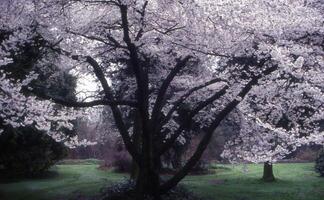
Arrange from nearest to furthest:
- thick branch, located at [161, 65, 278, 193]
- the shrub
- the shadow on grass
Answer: thick branch, located at [161, 65, 278, 193], the shrub, the shadow on grass

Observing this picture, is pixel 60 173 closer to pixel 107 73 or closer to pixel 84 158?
pixel 107 73

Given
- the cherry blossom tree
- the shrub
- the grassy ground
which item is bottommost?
the grassy ground

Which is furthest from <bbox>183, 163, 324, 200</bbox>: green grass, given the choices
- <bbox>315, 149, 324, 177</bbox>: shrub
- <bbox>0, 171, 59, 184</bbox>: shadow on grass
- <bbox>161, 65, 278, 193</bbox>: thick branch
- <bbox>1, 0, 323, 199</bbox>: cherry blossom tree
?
<bbox>0, 171, 59, 184</bbox>: shadow on grass

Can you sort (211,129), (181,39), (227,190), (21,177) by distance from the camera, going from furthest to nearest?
(21,177), (227,190), (211,129), (181,39)

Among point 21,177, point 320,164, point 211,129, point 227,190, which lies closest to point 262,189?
point 227,190

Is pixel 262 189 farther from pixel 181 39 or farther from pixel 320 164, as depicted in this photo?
pixel 181 39

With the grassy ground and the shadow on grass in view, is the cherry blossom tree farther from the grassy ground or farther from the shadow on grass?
the shadow on grass

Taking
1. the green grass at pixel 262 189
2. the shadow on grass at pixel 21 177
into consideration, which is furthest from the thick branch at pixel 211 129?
the shadow on grass at pixel 21 177

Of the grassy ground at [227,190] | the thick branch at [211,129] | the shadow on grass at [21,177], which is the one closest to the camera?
the thick branch at [211,129]

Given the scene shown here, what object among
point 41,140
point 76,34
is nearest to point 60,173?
point 41,140

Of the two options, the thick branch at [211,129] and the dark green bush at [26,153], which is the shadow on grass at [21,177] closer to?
the dark green bush at [26,153]

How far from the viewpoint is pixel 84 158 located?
44719 mm

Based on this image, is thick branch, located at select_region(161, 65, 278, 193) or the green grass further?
the green grass

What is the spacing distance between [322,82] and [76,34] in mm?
6147
